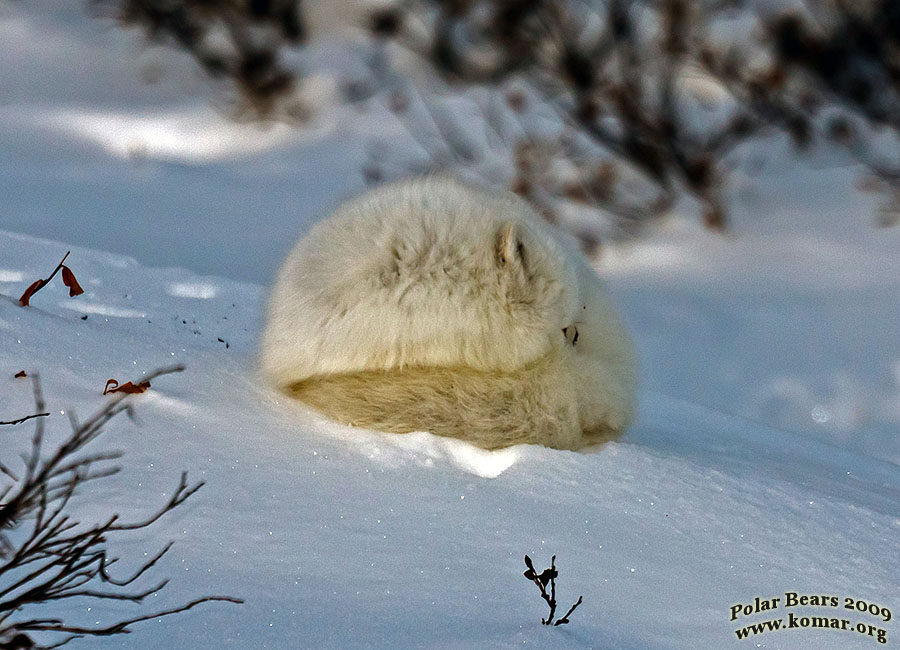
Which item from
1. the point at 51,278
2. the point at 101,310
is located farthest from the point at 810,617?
the point at 101,310

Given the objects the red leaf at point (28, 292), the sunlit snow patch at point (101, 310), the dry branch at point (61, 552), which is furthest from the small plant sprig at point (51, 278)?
the dry branch at point (61, 552)

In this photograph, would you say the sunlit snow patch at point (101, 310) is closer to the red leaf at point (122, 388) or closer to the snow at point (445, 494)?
the snow at point (445, 494)

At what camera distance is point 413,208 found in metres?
2.18

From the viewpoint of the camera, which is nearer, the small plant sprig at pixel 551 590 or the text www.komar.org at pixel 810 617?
the small plant sprig at pixel 551 590

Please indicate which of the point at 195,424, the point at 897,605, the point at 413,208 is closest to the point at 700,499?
the point at 897,605

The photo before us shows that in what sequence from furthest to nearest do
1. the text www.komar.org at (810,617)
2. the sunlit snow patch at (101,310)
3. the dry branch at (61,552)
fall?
the sunlit snow patch at (101,310) < the text www.komar.org at (810,617) < the dry branch at (61,552)

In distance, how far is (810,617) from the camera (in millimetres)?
1536

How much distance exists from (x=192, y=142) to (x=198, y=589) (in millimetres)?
5892

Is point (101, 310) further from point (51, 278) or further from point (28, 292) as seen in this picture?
point (28, 292)

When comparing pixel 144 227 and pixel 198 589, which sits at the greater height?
pixel 144 227

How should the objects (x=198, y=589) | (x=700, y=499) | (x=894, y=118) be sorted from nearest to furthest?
(x=198, y=589), (x=700, y=499), (x=894, y=118)

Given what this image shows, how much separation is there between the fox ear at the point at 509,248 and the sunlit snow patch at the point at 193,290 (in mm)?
2003

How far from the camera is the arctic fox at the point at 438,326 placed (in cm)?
209

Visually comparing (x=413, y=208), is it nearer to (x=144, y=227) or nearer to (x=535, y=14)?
(x=144, y=227)
